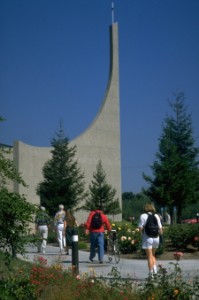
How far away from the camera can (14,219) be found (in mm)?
6254

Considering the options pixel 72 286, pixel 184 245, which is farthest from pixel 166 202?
pixel 72 286

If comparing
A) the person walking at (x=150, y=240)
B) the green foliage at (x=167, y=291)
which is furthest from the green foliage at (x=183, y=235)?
the green foliage at (x=167, y=291)

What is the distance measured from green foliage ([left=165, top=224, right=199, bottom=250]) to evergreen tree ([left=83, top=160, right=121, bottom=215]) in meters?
18.6

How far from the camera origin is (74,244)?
1209cm

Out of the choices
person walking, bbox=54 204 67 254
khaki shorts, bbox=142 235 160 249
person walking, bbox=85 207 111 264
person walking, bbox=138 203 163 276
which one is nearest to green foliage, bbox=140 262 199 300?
person walking, bbox=138 203 163 276

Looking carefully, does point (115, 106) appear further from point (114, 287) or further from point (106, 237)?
point (114, 287)

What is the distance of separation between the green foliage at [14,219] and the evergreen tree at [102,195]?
31597 mm

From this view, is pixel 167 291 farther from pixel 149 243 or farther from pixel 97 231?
pixel 97 231

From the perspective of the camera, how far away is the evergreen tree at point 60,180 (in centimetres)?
3512

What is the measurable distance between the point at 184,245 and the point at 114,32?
29.5 meters

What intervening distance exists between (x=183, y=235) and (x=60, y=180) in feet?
55.8

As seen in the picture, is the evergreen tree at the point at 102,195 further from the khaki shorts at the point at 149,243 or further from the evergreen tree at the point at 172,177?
the khaki shorts at the point at 149,243

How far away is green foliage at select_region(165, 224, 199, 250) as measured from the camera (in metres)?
18.9

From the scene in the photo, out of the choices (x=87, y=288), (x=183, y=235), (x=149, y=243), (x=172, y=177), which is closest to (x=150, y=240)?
(x=149, y=243)
